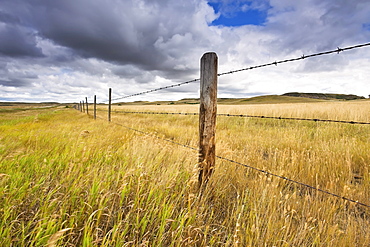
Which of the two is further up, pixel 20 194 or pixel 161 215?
pixel 20 194

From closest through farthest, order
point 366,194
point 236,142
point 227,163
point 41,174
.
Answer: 1. point 41,174
2. point 366,194
3. point 227,163
4. point 236,142

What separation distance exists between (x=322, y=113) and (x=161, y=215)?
1146 centimetres

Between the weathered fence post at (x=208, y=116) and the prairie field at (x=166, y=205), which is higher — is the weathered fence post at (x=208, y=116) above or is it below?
above

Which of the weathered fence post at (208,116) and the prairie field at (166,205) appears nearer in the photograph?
the prairie field at (166,205)

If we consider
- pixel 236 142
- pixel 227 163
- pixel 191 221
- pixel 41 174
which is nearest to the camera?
pixel 191 221

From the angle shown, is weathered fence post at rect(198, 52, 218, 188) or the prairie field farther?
weathered fence post at rect(198, 52, 218, 188)

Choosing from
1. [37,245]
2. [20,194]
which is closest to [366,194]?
[37,245]

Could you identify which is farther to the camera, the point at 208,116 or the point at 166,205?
the point at 208,116

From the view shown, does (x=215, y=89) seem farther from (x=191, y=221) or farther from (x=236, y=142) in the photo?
(x=236, y=142)

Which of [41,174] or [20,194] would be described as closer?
[20,194]

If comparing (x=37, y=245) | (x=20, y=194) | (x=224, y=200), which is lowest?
(x=224, y=200)

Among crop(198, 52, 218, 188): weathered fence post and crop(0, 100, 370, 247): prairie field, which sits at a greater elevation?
crop(198, 52, 218, 188): weathered fence post

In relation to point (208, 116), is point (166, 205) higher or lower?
lower

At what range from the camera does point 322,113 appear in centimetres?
1023
